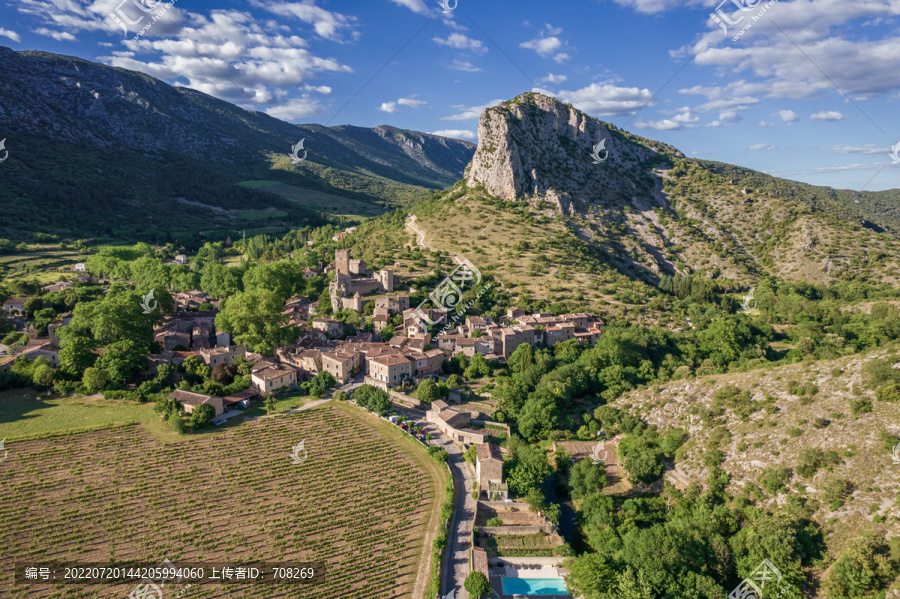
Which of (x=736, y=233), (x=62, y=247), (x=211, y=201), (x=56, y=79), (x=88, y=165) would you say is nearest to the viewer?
(x=62, y=247)

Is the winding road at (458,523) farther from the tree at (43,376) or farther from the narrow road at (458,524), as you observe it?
the tree at (43,376)

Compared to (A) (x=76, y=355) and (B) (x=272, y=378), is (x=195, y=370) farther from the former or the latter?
(A) (x=76, y=355)

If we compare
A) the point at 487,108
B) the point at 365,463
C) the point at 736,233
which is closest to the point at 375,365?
the point at 365,463

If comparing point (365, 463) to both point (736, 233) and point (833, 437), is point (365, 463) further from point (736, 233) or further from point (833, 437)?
point (736, 233)

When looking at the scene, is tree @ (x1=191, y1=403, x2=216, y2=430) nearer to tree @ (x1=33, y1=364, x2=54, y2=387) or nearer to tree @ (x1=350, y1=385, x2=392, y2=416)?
tree @ (x1=350, y1=385, x2=392, y2=416)

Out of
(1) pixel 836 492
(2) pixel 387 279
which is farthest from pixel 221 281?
(1) pixel 836 492
